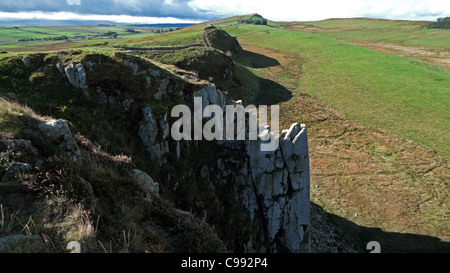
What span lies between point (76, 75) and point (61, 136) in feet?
35.2

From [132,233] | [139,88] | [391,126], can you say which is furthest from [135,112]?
[391,126]

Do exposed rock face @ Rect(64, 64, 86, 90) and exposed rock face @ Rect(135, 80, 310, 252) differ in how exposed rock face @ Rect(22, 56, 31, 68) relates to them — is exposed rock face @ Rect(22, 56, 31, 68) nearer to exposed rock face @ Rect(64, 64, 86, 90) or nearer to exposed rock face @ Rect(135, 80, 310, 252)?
exposed rock face @ Rect(64, 64, 86, 90)

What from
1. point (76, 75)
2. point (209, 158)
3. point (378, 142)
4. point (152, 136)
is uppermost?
point (76, 75)

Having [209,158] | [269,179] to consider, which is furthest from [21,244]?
[269,179]

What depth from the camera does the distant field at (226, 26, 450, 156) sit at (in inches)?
1895

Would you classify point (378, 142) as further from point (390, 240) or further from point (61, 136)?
point (61, 136)

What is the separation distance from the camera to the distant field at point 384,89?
4812cm

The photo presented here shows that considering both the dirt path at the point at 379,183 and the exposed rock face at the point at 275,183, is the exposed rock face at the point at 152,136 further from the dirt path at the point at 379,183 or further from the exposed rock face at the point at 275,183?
the dirt path at the point at 379,183

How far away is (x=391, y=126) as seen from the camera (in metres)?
48.1

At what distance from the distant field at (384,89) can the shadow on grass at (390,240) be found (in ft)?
75.9

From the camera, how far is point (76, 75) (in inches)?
728

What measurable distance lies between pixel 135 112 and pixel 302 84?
66714mm
